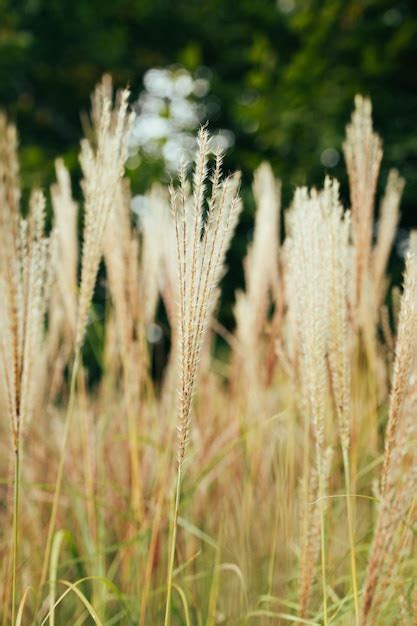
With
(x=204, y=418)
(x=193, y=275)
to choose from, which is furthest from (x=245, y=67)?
(x=193, y=275)

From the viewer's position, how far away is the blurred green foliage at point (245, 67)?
20.3 ft

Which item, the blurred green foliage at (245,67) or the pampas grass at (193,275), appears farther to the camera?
the blurred green foliage at (245,67)

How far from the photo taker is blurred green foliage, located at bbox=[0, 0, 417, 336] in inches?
244

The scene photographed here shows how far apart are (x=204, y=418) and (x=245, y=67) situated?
Result: 8.05 metres

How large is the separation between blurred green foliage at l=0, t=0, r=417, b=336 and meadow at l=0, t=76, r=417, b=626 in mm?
3922

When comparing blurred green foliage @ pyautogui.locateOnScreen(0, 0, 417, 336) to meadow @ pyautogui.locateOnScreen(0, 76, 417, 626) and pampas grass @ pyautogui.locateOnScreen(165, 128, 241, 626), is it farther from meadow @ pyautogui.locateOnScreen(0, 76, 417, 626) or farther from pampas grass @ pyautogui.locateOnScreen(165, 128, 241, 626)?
pampas grass @ pyautogui.locateOnScreen(165, 128, 241, 626)

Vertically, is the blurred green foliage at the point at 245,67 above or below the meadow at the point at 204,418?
above

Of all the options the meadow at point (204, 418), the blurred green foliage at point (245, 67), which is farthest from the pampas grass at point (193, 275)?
the blurred green foliage at point (245, 67)

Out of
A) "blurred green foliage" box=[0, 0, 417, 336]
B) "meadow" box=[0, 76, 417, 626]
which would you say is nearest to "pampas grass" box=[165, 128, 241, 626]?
"meadow" box=[0, 76, 417, 626]

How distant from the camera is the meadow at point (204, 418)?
0.83 m

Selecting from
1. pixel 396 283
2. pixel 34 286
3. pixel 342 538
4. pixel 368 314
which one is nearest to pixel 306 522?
pixel 34 286

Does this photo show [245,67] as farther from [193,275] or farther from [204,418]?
[193,275]

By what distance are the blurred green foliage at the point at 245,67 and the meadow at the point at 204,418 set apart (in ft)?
12.9

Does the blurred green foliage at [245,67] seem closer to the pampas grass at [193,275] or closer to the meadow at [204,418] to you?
the meadow at [204,418]
